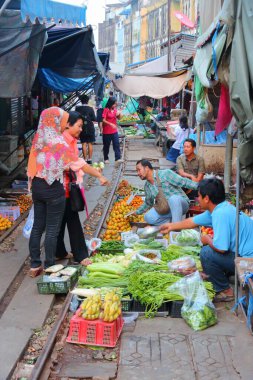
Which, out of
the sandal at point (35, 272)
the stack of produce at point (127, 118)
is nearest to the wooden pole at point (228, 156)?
the sandal at point (35, 272)

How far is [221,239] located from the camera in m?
5.32

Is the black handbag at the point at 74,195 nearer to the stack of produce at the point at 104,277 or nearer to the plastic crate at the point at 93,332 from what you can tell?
the stack of produce at the point at 104,277

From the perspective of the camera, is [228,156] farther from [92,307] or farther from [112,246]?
[92,307]

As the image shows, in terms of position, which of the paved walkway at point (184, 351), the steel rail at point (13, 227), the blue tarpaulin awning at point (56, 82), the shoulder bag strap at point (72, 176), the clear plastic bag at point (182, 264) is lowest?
the steel rail at point (13, 227)

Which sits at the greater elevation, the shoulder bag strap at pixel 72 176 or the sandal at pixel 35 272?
the shoulder bag strap at pixel 72 176

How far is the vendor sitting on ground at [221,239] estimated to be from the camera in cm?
533

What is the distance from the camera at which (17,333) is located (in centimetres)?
513

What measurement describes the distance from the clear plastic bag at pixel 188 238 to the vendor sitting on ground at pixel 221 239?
1.33 m

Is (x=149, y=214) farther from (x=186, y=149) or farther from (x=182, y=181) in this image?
(x=186, y=149)

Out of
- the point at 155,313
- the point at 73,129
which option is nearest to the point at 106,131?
the point at 73,129

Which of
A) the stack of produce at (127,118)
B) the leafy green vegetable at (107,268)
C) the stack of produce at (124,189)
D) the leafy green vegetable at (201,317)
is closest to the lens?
the leafy green vegetable at (201,317)

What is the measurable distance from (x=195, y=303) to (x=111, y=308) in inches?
36.4

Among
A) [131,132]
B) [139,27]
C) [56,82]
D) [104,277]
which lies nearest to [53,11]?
[104,277]

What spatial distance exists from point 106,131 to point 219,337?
12.5 meters
